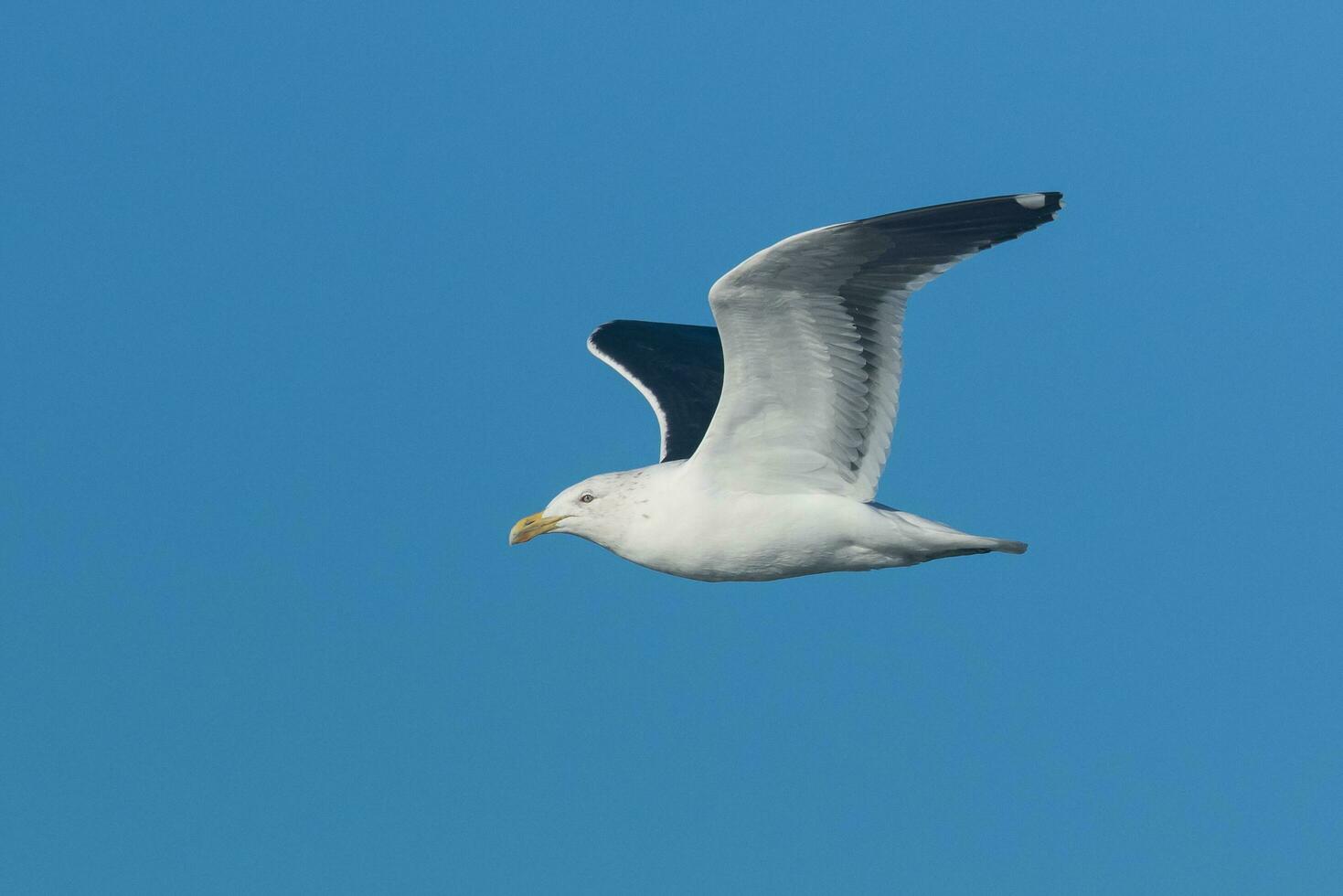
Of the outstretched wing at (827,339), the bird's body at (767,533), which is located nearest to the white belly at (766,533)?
the bird's body at (767,533)

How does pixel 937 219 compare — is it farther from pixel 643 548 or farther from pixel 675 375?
pixel 675 375

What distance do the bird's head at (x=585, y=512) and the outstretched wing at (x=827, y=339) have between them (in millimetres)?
708

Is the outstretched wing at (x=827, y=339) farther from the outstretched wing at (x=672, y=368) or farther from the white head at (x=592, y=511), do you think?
the outstretched wing at (x=672, y=368)

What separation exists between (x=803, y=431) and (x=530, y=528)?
7.57 feet

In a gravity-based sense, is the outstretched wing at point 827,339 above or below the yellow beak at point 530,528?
above

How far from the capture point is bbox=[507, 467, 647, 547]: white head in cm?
1294

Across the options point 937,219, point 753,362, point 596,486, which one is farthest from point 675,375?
point 937,219

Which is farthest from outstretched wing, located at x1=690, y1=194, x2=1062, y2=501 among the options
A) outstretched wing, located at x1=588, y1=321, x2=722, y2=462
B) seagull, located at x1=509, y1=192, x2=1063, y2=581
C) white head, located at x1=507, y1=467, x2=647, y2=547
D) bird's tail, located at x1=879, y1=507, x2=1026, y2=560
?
outstretched wing, located at x1=588, y1=321, x2=722, y2=462

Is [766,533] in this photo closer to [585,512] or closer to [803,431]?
[803,431]

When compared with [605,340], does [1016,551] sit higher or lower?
lower

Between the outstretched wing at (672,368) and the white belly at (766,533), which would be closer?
the white belly at (766,533)

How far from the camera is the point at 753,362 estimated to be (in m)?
11.9

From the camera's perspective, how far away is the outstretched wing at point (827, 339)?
11.2 meters

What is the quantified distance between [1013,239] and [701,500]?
9.49 feet
